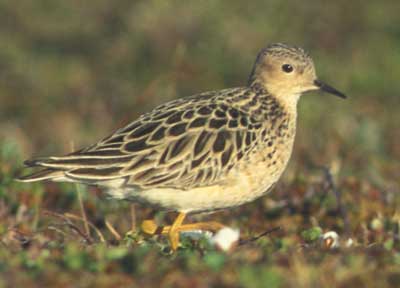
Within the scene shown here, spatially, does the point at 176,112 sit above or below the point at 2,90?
above

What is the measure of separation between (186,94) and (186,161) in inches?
280

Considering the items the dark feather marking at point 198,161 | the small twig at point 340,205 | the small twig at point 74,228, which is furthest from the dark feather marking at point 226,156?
the small twig at point 340,205

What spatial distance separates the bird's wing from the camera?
24.3 ft

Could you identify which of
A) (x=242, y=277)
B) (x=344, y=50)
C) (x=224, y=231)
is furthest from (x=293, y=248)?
(x=344, y=50)

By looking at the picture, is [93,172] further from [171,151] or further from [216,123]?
[216,123]

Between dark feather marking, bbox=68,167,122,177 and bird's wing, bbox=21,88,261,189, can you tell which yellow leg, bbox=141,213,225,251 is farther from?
dark feather marking, bbox=68,167,122,177

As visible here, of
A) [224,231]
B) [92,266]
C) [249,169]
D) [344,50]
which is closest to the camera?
[92,266]

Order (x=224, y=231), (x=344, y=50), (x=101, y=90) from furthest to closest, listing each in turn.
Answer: (x=344, y=50)
(x=101, y=90)
(x=224, y=231)

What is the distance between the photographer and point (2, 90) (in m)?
15.4

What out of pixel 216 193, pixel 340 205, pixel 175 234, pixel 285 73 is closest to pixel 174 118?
pixel 216 193

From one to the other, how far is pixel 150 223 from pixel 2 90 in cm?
822

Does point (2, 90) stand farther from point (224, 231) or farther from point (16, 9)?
point (224, 231)

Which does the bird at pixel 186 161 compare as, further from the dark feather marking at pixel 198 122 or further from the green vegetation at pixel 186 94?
the green vegetation at pixel 186 94

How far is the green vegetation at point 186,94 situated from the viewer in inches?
226
